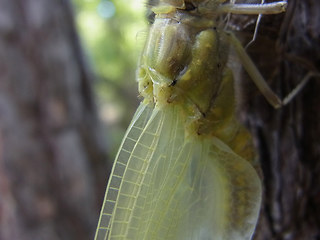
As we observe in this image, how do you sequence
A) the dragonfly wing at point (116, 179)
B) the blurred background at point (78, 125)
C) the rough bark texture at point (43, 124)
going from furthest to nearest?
the rough bark texture at point (43, 124)
the blurred background at point (78, 125)
the dragonfly wing at point (116, 179)

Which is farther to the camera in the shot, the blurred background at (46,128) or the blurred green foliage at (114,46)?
the blurred green foliage at (114,46)

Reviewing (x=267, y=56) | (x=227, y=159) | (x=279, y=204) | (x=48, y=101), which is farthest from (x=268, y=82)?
(x=48, y=101)

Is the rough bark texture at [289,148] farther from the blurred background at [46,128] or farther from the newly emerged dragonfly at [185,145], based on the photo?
the blurred background at [46,128]

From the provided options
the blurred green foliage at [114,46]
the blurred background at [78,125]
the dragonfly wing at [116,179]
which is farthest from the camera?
the blurred green foliage at [114,46]

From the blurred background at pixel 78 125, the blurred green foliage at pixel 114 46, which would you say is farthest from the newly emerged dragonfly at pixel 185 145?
the blurred green foliage at pixel 114 46

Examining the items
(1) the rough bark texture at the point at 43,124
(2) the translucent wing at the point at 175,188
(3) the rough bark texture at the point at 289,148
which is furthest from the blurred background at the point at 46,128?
(2) the translucent wing at the point at 175,188

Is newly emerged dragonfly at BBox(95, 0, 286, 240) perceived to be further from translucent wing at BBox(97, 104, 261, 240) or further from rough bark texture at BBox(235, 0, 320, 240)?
rough bark texture at BBox(235, 0, 320, 240)

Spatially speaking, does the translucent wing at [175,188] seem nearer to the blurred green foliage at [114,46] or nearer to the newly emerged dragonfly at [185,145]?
the newly emerged dragonfly at [185,145]

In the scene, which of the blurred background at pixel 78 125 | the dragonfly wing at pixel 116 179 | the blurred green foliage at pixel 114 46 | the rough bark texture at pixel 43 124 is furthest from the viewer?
the blurred green foliage at pixel 114 46

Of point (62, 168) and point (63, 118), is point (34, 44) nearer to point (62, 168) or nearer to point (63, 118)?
point (63, 118)
